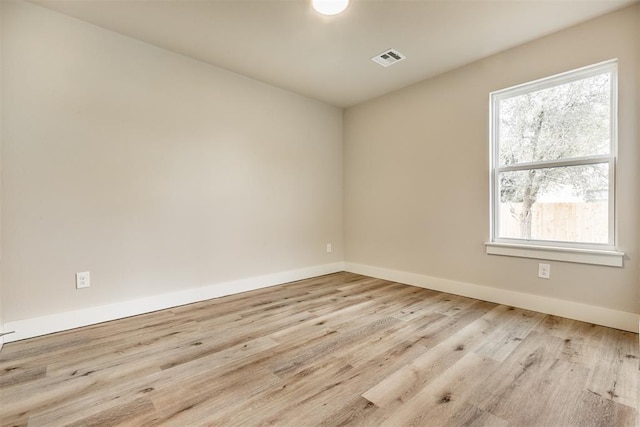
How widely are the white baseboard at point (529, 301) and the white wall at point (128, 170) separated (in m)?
1.51

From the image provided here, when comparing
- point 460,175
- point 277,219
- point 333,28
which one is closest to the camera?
point 333,28

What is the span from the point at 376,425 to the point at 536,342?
145 centimetres

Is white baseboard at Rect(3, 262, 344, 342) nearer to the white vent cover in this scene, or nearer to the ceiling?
the ceiling

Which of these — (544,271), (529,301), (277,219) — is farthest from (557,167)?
(277,219)

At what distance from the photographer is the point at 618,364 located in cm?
168

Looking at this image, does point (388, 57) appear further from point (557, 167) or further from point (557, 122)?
point (557, 167)

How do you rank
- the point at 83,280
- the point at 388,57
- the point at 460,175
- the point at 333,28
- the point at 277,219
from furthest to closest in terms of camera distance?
the point at 277,219
the point at 460,175
the point at 388,57
the point at 333,28
the point at 83,280

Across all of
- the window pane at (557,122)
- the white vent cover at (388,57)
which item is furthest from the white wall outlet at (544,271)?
the white vent cover at (388,57)

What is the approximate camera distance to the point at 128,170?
248 cm

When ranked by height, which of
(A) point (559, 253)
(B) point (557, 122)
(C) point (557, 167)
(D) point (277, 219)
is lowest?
(A) point (559, 253)

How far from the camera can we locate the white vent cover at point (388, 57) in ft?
8.86

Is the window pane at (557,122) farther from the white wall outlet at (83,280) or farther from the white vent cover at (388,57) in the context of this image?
the white wall outlet at (83,280)

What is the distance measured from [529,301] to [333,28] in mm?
2911

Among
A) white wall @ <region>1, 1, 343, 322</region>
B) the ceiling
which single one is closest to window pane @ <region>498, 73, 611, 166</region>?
the ceiling
